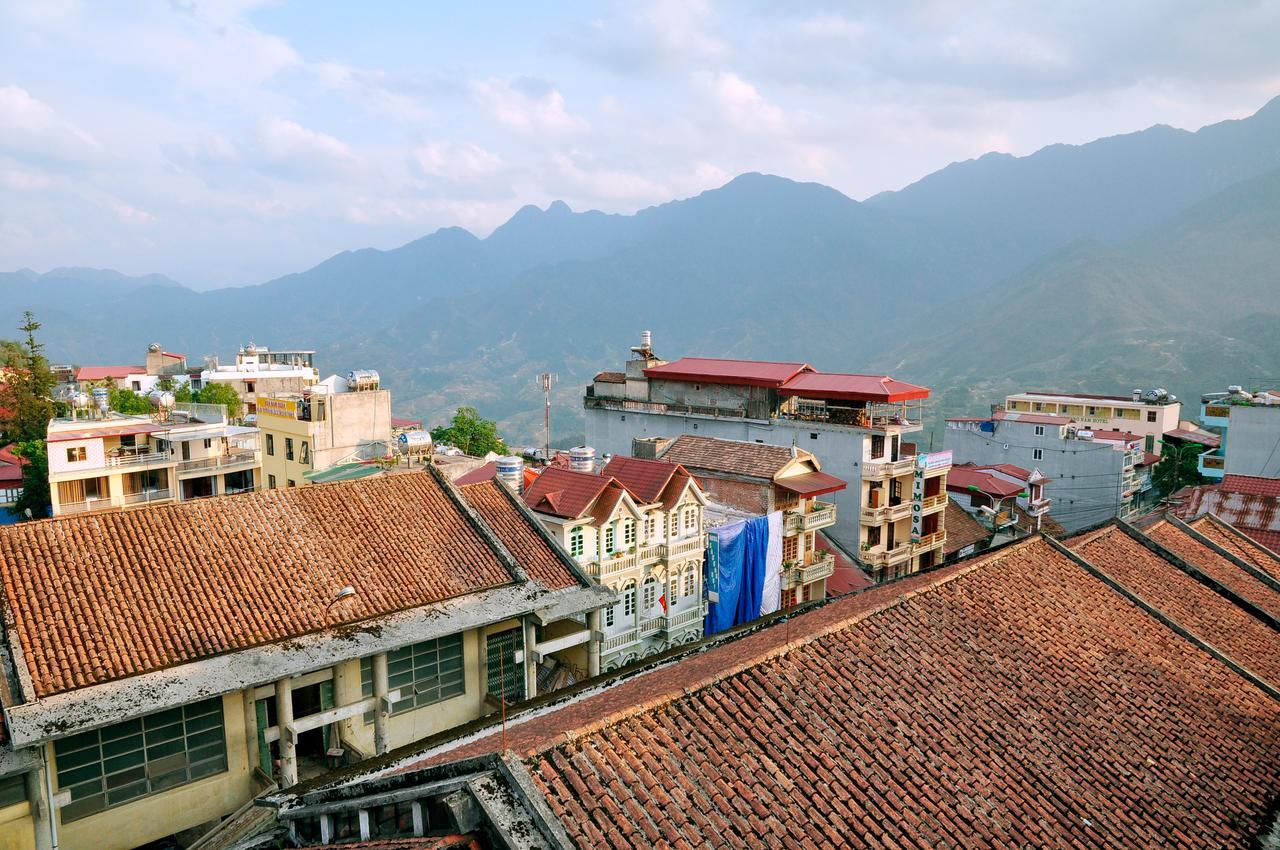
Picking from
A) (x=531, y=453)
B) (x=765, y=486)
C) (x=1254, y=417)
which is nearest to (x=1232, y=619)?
(x=765, y=486)

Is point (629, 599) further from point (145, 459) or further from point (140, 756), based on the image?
point (145, 459)

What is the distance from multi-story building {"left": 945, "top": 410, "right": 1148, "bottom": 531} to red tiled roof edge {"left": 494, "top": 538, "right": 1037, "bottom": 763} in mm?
44273

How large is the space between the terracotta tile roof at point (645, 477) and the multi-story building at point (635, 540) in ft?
0.12

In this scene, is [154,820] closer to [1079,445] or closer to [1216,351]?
[1079,445]

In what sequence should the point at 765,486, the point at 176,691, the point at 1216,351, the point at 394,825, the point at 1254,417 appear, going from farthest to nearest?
1. the point at 1216,351
2. the point at 1254,417
3. the point at 765,486
4. the point at 176,691
5. the point at 394,825

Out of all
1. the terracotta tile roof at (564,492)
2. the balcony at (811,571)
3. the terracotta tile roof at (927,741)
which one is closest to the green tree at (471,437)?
the balcony at (811,571)

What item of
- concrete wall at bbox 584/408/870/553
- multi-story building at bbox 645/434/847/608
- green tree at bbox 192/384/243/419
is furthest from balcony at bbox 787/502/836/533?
green tree at bbox 192/384/243/419

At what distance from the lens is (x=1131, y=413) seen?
243ft

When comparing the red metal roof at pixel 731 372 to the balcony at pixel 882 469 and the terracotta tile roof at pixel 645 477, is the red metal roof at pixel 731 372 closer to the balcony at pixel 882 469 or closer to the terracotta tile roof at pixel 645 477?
the balcony at pixel 882 469

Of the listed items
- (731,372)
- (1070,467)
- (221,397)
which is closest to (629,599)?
(731,372)

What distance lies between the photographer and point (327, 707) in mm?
18891

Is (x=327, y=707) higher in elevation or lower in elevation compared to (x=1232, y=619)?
lower

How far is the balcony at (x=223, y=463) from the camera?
45.2 metres

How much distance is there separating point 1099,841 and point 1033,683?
3.24 meters
